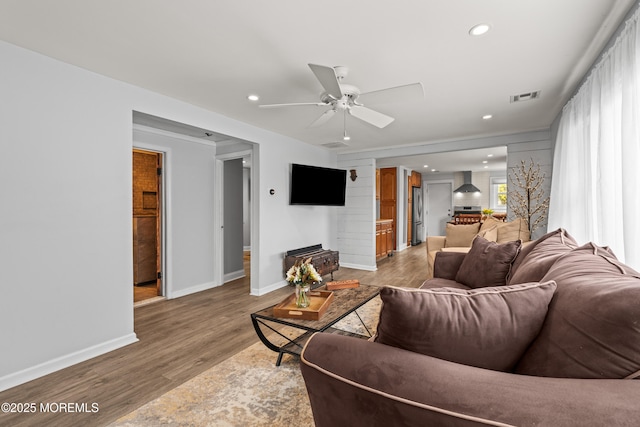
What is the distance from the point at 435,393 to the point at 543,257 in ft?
4.20

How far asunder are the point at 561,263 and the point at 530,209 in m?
3.90

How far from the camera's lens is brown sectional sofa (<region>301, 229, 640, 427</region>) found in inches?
24.8

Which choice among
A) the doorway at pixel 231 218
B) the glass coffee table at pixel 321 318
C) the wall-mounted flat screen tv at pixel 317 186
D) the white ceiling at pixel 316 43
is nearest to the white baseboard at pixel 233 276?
the doorway at pixel 231 218

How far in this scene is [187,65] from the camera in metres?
2.54

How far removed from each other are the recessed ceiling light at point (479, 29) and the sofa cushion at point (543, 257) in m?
1.45

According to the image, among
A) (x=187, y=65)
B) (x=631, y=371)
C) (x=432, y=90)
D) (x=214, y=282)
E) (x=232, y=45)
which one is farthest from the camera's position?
(x=214, y=282)

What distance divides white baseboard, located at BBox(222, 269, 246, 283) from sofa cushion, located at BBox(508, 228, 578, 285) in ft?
13.9

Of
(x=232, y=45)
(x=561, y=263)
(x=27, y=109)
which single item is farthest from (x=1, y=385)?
(x=561, y=263)

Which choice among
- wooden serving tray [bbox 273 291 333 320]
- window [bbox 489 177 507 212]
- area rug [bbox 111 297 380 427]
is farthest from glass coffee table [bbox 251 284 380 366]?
window [bbox 489 177 507 212]

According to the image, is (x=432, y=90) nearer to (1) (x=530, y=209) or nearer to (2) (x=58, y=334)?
(1) (x=530, y=209)

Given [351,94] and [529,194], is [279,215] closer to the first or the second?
[351,94]

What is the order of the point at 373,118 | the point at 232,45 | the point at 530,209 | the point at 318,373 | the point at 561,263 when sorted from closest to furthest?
the point at 318,373 → the point at 561,263 → the point at 232,45 → the point at 373,118 → the point at 530,209

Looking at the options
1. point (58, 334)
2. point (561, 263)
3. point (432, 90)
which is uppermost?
point (432, 90)

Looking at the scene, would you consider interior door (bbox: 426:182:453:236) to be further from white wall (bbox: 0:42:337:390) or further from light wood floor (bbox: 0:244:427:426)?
white wall (bbox: 0:42:337:390)
